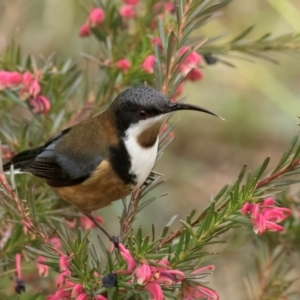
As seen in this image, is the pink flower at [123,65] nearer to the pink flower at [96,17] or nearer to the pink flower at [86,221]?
the pink flower at [96,17]

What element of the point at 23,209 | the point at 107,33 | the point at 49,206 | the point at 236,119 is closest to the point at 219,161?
the point at 236,119

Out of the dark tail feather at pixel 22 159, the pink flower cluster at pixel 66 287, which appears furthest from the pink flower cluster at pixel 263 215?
the dark tail feather at pixel 22 159

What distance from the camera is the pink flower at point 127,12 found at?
1804mm

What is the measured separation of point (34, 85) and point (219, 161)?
2646mm

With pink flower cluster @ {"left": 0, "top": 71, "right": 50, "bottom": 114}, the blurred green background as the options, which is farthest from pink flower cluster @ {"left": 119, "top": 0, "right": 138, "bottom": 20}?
the blurred green background

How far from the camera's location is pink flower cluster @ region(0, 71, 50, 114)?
1.64m

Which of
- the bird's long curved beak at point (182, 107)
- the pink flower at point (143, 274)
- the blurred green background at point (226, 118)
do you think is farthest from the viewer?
the blurred green background at point (226, 118)

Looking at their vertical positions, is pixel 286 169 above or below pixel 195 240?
above

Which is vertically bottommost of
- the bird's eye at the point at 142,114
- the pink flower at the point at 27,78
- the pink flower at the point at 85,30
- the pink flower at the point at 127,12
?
the bird's eye at the point at 142,114

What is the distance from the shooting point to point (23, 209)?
3.83 feet

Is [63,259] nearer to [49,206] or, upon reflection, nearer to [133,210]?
[133,210]

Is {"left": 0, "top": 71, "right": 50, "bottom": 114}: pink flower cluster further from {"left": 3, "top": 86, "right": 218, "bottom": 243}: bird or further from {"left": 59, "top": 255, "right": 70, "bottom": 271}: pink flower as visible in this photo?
{"left": 59, "top": 255, "right": 70, "bottom": 271}: pink flower

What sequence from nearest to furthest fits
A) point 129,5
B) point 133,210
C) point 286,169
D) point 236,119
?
point 286,169
point 133,210
point 129,5
point 236,119

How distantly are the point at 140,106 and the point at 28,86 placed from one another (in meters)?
0.39
